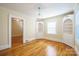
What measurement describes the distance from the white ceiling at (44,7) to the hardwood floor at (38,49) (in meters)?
0.63

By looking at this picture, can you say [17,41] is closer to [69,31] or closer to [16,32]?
[16,32]

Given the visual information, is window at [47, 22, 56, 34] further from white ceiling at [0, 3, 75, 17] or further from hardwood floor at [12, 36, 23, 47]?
hardwood floor at [12, 36, 23, 47]

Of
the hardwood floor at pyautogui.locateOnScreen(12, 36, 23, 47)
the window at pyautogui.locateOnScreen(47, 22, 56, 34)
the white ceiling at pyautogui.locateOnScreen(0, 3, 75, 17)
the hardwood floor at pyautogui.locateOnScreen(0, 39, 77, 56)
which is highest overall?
the white ceiling at pyautogui.locateOnScreen(0, 3, 75, 17)

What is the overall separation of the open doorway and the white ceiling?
0.79 feet

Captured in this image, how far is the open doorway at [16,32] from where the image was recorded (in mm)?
2102

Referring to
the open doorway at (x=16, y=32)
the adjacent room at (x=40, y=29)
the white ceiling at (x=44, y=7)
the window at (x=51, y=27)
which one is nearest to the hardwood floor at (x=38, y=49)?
the adjacent room at (x=40, y=29)

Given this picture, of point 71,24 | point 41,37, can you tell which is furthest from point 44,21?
point 71,24

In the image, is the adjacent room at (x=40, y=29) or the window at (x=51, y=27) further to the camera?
the window at (x=51, y=27)

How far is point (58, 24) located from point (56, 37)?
285mm

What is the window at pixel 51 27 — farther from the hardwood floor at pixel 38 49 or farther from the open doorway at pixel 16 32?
the open doorway at pixel 16 32

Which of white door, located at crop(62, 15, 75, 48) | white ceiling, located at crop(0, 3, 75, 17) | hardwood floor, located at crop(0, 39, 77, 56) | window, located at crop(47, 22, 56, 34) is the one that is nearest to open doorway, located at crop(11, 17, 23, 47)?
hardwood floor, located at crop(0, 39, 77, 56)

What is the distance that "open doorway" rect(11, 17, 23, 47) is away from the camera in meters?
2.10

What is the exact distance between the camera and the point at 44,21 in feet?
7.13

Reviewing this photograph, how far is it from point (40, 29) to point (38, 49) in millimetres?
441
